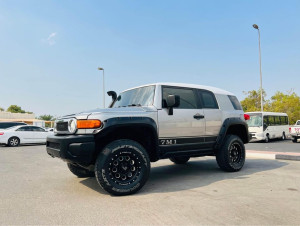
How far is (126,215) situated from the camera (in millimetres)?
3041

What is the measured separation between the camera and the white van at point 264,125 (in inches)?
688

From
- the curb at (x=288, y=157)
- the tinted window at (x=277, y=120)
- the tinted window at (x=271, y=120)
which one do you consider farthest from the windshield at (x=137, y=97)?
the tinted window at (x=277, y=120)

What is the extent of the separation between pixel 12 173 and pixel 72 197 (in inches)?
122

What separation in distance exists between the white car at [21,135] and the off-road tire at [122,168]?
570 inches

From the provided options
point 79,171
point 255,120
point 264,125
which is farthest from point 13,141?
point 264,125

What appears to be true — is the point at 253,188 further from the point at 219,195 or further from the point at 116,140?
the point at 116,140

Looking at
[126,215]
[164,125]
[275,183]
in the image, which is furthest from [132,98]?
[275,183]

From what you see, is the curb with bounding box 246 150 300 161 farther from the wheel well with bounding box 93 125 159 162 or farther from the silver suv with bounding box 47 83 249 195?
the wheel well with bounding box 93 125 159 162

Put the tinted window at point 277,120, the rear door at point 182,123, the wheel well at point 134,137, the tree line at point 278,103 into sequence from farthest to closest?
the tree line at point 278,103 → the tinted window at point 277,120 → the rear door at point 182,123 → the wheel well at point 134,137

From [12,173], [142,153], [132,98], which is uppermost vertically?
[132,98]

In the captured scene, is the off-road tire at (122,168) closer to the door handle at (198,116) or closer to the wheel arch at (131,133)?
the wheel arch at (131,133)

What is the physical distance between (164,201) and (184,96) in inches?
94.6

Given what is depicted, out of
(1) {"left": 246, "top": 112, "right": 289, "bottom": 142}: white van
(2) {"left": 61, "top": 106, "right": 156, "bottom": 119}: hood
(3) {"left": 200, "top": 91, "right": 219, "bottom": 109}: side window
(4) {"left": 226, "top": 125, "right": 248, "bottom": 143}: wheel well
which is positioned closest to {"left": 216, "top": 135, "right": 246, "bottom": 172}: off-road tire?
(4) {"left": 226, "top": 125, "right": 248, "bottom": 143}: wheel well

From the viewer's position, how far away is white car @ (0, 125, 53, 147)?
15.8 m
